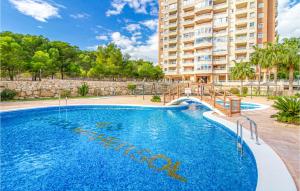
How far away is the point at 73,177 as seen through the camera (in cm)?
486

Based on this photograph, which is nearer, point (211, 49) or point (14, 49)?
point (14, 49)

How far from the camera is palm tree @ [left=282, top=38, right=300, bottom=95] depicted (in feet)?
97.9

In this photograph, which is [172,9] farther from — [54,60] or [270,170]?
[270,170]

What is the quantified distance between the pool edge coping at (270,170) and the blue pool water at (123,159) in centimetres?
29

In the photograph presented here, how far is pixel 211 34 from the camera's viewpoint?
156ft

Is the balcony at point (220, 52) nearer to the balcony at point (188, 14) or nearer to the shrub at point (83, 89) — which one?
the balcony at point (188, 14)

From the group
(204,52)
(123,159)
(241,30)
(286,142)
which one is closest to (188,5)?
(204,52)

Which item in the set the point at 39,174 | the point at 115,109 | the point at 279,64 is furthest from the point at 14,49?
the point at 279,64

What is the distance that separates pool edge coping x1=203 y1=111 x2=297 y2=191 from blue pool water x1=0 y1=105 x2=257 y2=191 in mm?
287

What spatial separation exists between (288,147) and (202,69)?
44584 mm

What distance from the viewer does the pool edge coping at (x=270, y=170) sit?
3.48 meters

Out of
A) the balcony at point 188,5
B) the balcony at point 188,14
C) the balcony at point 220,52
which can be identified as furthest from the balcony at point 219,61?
the balcony at point 188,5

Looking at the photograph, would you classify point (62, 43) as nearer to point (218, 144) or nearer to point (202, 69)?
point (202, 69)

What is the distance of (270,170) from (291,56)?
3467 centimetres
